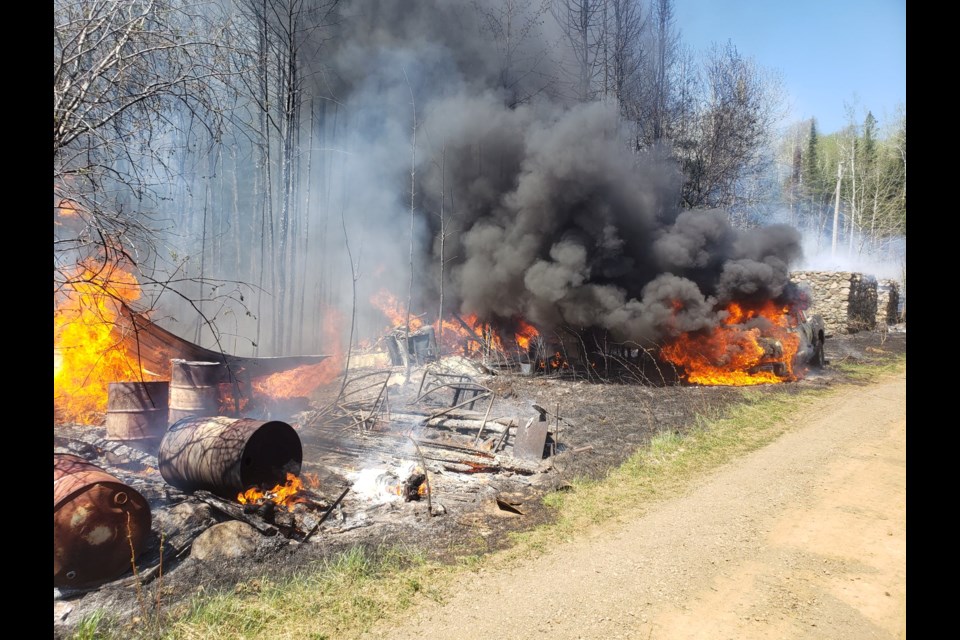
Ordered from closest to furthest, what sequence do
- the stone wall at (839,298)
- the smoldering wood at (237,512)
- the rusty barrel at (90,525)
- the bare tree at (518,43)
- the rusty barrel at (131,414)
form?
1. the rusty barrel at (90,525)
2. the smoldering wood at (237,512)
3. the rusty barrel at (131,414)
4. the bare tree at (518,43)
5. the stone wall at (839,298)

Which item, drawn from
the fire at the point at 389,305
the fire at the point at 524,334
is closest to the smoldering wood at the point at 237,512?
the fire at the point at 524,334

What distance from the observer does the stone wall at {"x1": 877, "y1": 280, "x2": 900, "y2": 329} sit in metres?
28.1

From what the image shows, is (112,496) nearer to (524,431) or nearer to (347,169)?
(524,431)

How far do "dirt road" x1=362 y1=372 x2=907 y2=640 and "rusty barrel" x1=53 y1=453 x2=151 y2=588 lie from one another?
3.03 m

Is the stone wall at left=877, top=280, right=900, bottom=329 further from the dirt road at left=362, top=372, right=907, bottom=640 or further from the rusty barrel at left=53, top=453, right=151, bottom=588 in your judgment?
the rusty barrel at left=53, top=453, right=151, bottom=588

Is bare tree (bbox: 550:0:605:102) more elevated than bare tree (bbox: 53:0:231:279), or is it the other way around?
bare tree (bbox: 550:0:605:102)

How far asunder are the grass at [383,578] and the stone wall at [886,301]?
2532 centimetres

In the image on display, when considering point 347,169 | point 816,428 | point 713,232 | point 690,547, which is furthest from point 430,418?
point 347,169

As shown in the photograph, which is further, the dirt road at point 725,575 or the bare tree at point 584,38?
the bare tree at point 584,38

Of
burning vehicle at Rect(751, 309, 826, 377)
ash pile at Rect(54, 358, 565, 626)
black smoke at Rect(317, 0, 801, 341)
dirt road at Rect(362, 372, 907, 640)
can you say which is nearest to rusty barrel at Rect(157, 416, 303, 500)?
ash pile at Rect(54, 358, 565, 626)

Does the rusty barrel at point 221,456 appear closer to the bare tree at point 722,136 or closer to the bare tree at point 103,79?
the bare tree at point 103,79

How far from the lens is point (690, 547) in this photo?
5871 millimetres

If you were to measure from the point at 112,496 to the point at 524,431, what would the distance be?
6.73 m

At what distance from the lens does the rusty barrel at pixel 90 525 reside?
476 cm
